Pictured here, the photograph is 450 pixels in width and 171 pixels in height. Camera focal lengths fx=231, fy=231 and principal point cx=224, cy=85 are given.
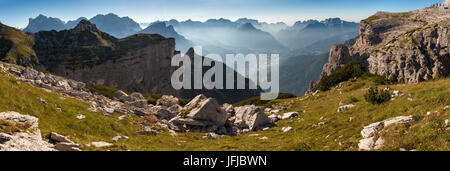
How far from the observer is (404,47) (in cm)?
10038

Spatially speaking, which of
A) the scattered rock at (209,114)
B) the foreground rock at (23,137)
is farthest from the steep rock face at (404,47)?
the foreground rock at (23,137)

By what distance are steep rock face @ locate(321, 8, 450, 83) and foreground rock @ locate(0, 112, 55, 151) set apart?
366 feet

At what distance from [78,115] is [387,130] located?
1080 inches

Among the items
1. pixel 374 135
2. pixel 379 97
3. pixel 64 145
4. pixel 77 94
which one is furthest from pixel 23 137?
pixel 379 97

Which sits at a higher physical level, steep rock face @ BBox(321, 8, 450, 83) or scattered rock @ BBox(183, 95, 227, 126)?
steep rock face @ BBox(321, 8, 450, 83)

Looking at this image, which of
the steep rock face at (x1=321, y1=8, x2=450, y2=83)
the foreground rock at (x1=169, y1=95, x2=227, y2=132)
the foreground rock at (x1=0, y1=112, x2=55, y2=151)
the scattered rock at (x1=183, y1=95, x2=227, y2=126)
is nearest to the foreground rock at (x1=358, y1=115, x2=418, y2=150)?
the foreground rock at (x1=0, y1=112, x2=55, y2=151)

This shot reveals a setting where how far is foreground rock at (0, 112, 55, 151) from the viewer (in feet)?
39.7

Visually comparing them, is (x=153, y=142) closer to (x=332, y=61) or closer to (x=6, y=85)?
(x=6, y=85)

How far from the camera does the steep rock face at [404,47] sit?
91.8 m

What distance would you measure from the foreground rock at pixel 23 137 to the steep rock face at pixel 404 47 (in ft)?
366

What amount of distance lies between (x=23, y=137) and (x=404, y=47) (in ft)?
415

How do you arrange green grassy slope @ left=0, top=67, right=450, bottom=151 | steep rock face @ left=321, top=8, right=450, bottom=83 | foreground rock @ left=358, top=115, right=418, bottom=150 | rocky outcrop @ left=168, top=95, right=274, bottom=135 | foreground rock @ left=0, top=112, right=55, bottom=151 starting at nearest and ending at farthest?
1. foreground rock @ left=0, top=112, right=55, bottom=151
2. green grassy slope @ left=0, top=67, right=450, bottom=151
3. foreground rock @ left=358, top=115, right=418, bottom=150
4. rocky outcrop @ left=168, top=95, right=274, bottom=135
5. steep rock face @ left=321, top=8, right=450, bottom=83

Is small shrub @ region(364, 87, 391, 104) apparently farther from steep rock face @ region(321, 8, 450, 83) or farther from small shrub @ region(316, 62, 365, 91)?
steep rock face @ region(321, 8, 450, 83)

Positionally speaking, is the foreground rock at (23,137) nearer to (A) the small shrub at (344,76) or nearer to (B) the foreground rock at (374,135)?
(B) the foreground rock at (374,135)
